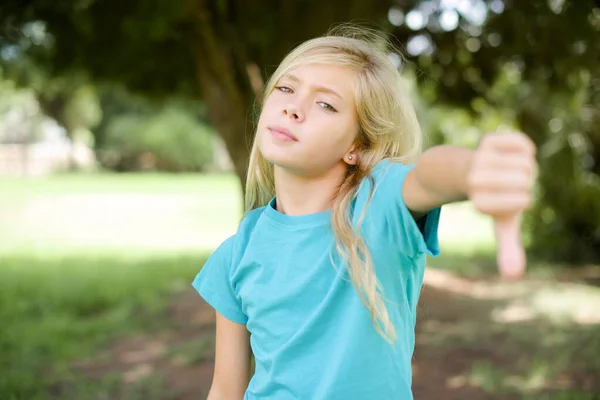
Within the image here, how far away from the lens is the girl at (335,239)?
4.83 ft

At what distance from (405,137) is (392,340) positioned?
1.64ft

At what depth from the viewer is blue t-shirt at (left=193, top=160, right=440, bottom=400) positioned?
4.82 feet

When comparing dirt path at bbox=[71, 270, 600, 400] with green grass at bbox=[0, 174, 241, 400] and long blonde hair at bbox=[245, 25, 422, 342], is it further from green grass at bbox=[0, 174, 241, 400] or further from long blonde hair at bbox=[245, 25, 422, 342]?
long blonde hair at bbox=[245, 25, 422, 342]

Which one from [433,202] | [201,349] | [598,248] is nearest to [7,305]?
[201,349]

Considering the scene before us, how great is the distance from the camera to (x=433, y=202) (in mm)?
1236

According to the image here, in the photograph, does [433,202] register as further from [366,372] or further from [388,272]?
[366,372]

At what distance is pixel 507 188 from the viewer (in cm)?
93

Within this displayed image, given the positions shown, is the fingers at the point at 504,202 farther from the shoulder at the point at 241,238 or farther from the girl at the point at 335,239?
the shoulder at the point at 241,238

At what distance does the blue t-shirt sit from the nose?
0.21 m

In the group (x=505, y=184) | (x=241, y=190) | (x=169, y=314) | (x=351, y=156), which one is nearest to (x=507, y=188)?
(x=505, y=184)

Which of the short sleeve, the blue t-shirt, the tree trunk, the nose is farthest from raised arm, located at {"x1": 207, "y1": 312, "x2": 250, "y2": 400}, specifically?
the tree trunk

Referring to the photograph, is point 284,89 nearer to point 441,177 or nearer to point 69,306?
point 441,177

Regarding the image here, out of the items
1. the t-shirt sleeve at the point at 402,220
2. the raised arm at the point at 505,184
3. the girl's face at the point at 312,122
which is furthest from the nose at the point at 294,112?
the raised arm at the point at 505,184

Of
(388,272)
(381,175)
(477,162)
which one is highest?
(477,162)
